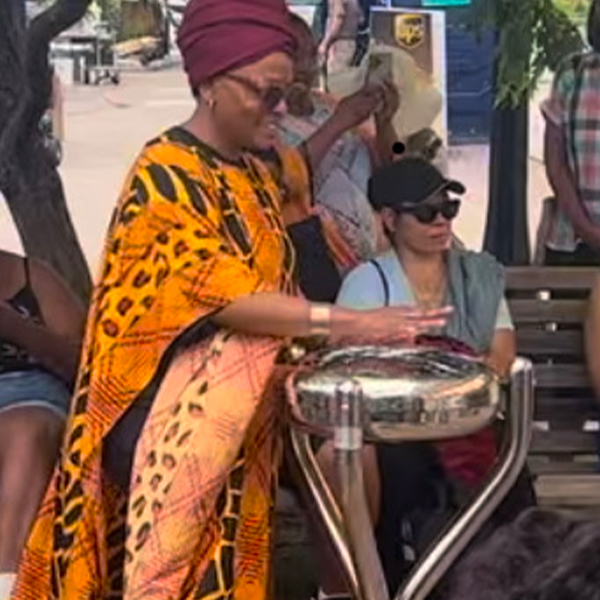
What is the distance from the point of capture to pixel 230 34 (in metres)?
2.53

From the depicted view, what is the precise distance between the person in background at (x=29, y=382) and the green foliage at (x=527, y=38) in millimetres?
1272

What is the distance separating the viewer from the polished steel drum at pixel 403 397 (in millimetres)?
2469

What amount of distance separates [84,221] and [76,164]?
27cm

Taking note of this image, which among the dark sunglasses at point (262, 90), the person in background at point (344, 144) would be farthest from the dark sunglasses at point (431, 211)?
the dark sunglasses at point (262, 90)

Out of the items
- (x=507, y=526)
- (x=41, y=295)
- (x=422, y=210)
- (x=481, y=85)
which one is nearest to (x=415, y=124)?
(x=481, y=85)

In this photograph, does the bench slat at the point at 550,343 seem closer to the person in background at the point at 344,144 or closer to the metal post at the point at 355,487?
the person in background at the point at 344,144

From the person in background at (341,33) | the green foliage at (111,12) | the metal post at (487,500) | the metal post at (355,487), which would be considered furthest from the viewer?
the person in background at (341,33)

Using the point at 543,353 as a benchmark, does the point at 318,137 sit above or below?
above

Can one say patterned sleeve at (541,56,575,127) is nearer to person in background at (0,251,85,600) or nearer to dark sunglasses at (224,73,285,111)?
person in background at (0,251,85,600)

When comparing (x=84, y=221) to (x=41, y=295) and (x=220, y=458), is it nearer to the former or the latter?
(x=41, y=295)

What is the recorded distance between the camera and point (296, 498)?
334 centimetres

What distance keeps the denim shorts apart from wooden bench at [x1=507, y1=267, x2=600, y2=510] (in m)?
1.18

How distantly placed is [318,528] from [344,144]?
1269 millimetres

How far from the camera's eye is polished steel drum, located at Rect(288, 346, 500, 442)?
97.2 inches
